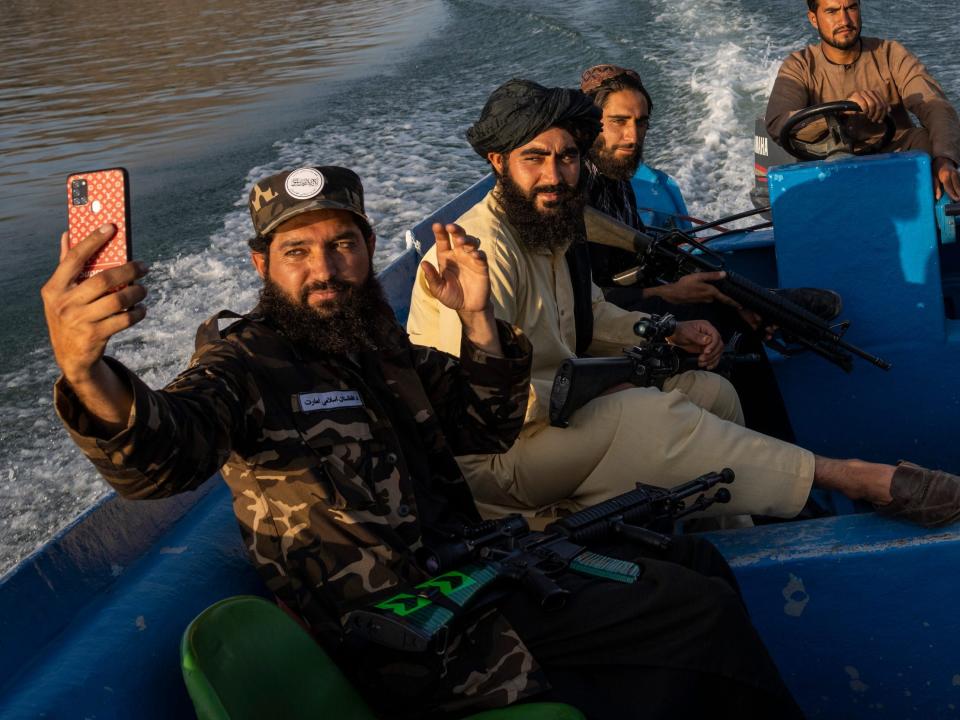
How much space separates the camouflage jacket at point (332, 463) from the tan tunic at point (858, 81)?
284 cm

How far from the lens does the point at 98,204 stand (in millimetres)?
1475

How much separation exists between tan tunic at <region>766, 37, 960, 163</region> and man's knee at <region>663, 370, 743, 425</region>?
1.78 m

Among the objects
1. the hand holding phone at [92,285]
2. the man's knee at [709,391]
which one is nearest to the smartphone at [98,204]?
the hand holding phone at [92,285]

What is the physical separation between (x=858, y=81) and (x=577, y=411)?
A: 2.75m

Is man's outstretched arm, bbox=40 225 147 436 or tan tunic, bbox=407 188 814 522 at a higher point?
man's outstretched arm, bbox=40 225 147 436

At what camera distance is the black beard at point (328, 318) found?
2.02 metres

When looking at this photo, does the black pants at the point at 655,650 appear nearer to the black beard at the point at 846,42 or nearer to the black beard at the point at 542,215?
the black beard at the point at 542,215

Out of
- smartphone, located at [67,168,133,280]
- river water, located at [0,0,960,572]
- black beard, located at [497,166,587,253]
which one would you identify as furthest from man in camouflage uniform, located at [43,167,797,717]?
river water, located at [0,0,960,572]

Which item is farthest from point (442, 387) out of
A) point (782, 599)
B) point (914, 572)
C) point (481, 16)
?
point (481, 16)

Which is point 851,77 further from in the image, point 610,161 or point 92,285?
point 92,285

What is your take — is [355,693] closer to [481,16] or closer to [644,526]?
[644,526]

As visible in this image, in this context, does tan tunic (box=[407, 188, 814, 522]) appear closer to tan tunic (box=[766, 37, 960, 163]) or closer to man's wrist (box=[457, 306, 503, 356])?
man's wrist (box=[457, 306, 503, 356])

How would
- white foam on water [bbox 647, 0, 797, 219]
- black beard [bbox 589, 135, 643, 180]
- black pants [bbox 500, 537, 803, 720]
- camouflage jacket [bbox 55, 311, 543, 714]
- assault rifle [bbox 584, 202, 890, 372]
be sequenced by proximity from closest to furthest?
camouflage jacket [bbox 55, 311, 543, 714], black pants [bbox 500, 537, 803, 720], assault rifle [bbox 584, 202, 890, 372], black beard [bbox 589, 135, 643, 180], white foam on water [bbox 647, 0, 797, 219]

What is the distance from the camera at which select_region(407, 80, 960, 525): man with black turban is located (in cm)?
247
